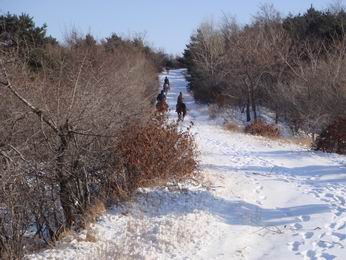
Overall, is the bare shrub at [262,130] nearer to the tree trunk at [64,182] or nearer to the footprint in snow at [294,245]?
the tree trunk at [64,182]

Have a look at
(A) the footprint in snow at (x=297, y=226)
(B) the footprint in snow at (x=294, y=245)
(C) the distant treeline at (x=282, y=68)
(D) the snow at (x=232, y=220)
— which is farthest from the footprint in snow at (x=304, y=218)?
(C) the distant treeline at (x=282, y=68)

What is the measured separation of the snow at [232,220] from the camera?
629cm

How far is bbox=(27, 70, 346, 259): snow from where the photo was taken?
20.6 ft

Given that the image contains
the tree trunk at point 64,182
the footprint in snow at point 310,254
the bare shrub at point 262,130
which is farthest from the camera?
the bare shrub at point 262,130

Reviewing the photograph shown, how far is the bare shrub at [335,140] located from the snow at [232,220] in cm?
351

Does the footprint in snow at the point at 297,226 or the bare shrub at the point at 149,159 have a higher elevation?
the bare shrub at the point at 149,159

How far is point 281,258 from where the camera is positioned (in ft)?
19.5

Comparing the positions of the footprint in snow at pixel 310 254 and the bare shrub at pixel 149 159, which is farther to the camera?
the bare shrub at pixel 149 159

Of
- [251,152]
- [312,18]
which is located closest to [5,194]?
[251,152]

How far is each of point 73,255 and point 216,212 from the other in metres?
2.64

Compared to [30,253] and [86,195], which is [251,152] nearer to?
[86,195]

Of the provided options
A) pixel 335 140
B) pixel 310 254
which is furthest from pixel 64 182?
pixel 335 140

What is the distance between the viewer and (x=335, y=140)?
14680 mm

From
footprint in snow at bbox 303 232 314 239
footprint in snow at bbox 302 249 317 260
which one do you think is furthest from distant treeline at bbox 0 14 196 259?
footprint in snow at bbox 302 249 317 260
